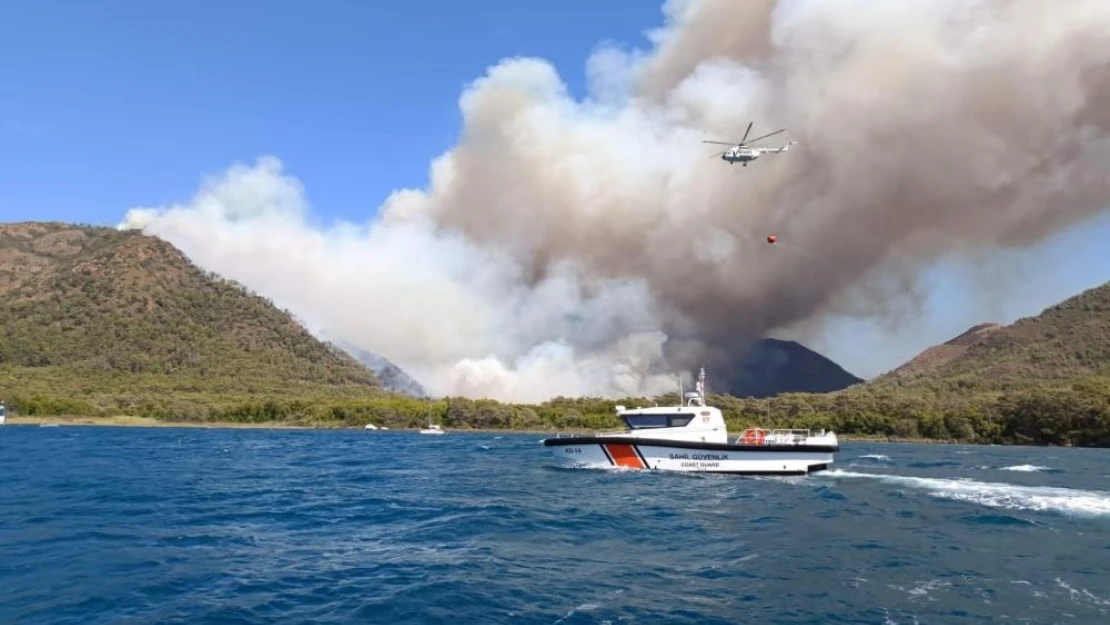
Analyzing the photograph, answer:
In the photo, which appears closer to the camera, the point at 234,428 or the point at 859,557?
the point at 859,557

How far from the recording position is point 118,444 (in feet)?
304

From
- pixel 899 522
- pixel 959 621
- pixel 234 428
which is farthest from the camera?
pixel 234 428

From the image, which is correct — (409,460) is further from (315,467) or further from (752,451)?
(752,451)

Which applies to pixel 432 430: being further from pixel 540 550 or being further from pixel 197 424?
pixel 540 550

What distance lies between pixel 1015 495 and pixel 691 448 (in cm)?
2092

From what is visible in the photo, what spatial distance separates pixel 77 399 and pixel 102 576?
181979 millimetres

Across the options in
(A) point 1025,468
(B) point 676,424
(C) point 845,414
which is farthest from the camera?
(C) point 845,414

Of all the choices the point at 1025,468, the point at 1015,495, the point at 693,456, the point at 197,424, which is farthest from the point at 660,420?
the point at 197,424

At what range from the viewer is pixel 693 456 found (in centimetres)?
6019

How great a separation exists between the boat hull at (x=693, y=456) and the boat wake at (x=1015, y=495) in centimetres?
520

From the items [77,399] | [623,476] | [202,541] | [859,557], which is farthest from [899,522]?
[77,399]

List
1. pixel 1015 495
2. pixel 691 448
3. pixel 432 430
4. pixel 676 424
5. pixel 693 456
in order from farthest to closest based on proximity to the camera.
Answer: pixel 432 430, pixel 676 424, pixel 693 456, pixel 691 448, pixel 1015 495

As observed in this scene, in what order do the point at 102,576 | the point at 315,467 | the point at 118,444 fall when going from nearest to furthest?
the point at 102,576 < the point at 315,467 < the point at 118,444

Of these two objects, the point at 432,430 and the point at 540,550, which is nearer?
the point at 540,550
